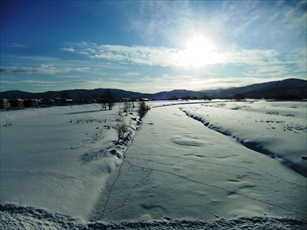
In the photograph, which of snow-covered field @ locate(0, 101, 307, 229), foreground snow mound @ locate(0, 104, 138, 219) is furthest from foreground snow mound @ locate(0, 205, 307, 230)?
foreground snow mound @ locate(0, 104, 138, 219)

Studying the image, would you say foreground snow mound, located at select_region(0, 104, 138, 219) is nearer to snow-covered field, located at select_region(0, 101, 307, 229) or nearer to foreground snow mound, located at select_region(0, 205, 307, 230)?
snow-covered field, located at select_region(0, 101, 307, 229)

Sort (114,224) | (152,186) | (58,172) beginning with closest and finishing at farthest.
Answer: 1. (114,224)
2. (152,186)
3. (58,172)

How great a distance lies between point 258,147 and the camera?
32.9ft

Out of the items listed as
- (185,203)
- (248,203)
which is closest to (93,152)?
(185,203)

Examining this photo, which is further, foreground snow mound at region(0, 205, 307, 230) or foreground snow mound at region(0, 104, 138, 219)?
foreground snow mound at region(0, 104, 138, 219)

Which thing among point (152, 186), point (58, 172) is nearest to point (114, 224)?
point (152, 186)

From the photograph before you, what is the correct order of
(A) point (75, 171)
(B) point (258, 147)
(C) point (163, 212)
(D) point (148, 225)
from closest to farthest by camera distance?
(D) point (148, 225) → (C) point (163, 212) → (A) point (75, 171) → (B) point (258, 147)

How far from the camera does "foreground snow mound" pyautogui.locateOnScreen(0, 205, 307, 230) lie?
386 cm

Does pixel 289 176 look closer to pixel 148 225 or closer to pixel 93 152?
pixel 148 225

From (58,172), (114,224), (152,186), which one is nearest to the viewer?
(114,224)

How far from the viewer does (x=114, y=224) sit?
165 inches

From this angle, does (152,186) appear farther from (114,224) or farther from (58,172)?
(58,172)

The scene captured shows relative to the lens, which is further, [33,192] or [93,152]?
[93,152]

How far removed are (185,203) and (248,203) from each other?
5.67 ft
